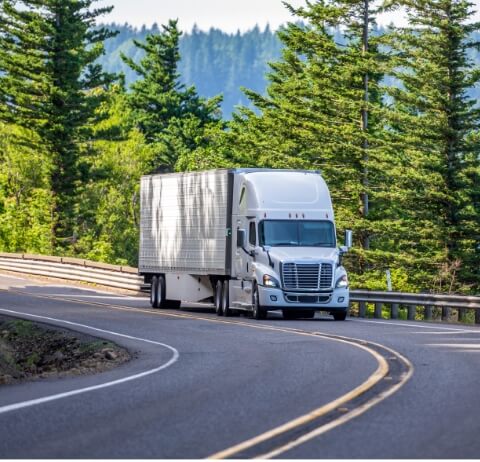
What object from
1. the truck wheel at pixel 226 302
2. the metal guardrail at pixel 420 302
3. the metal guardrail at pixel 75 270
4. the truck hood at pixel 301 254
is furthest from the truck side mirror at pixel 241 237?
the metal guardrail at pixel 75 270

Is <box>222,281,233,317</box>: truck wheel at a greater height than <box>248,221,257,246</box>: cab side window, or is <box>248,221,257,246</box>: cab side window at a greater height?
<box>248,221,257,246</box>: cab side window

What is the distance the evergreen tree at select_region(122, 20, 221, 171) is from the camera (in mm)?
99750

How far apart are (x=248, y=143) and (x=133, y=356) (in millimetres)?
57799

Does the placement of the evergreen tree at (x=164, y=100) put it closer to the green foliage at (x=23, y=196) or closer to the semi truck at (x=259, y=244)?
the green foliage at (x=23, y=196)

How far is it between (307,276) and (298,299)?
0.59m

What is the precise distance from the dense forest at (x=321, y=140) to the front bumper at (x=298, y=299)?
12.0 m

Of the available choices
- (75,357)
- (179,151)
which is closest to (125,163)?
(179,151)

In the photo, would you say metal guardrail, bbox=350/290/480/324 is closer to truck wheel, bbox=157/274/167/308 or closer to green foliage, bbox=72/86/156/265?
truck wheel, bbox=157/274/167/308

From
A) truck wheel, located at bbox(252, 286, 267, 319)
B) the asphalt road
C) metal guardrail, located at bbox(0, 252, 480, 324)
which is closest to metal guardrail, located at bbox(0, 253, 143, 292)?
metal guardrail, located at bbox(0, 252, 480, 324)

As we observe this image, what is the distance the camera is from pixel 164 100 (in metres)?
103

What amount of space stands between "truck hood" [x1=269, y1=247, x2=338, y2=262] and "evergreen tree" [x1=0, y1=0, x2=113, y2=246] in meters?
40.9

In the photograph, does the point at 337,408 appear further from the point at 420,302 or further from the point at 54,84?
the point at 54,84

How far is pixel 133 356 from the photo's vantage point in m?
19.2

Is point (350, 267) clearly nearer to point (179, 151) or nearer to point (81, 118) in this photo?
point (81, 118)
